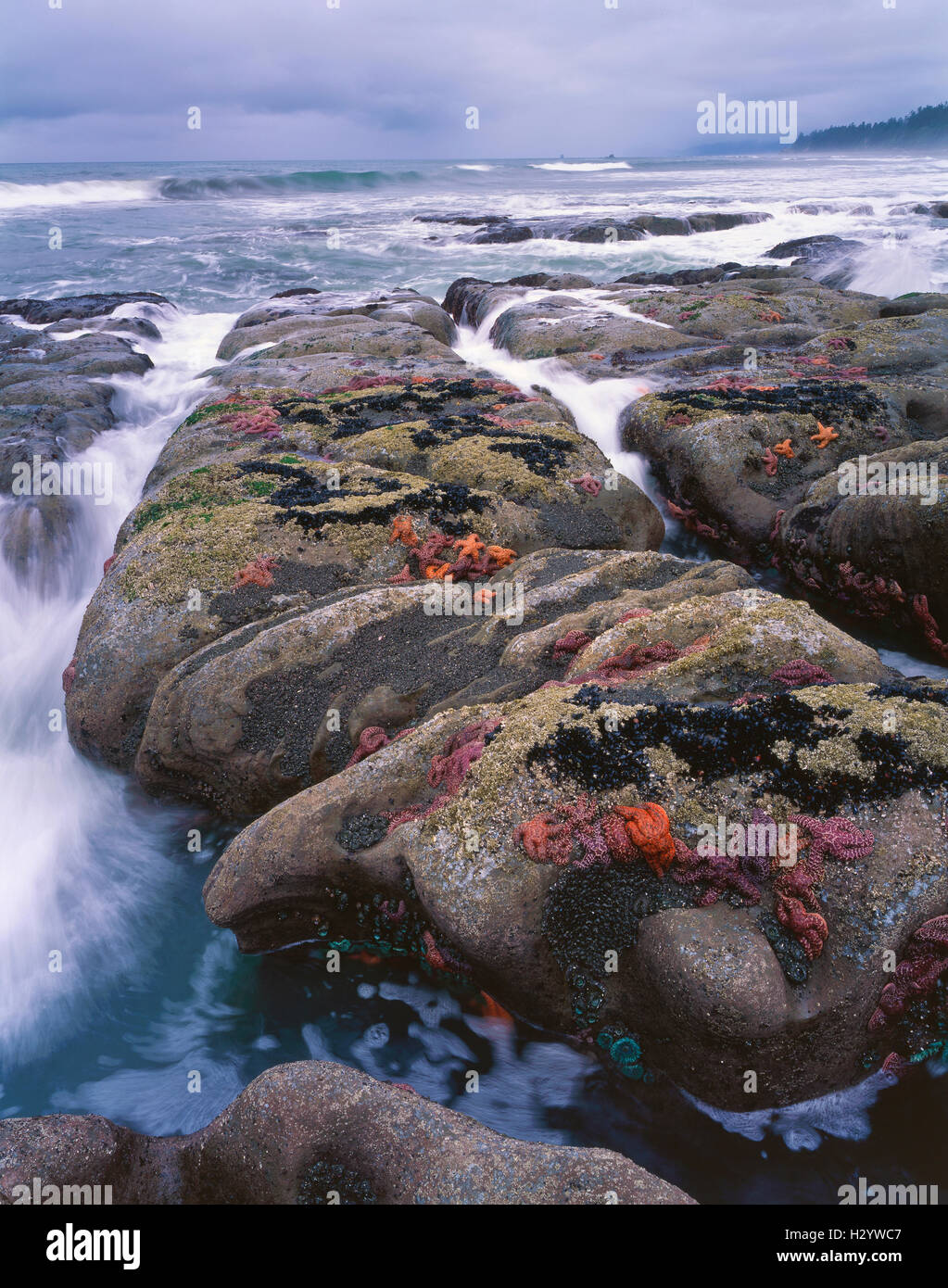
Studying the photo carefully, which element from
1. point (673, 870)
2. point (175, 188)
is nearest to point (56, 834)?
point (673, 870)

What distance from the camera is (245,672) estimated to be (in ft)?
22.1

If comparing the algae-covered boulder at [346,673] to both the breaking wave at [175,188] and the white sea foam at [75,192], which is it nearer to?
the white sea foam at [75,192]

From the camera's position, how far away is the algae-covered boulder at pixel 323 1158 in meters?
3.57

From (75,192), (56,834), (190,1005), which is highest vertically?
(75,192)

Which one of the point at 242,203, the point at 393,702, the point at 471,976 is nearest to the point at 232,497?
the point at 393,702

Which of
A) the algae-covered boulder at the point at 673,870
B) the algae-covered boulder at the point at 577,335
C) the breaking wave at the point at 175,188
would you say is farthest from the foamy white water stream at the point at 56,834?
the breaking wave at the point at 175,188

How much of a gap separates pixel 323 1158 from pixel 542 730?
2.67 meters

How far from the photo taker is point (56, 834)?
7695 millimetres

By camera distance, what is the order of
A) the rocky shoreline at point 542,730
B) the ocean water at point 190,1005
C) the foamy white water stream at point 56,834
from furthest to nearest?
1. the foamy white water stream at point 56,834
2. the ocean water at point 190,1005
3. the rocky shoreline at point 542,730

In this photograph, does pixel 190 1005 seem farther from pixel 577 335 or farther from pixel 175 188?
pixel 175 188

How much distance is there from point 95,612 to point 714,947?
23.4 feet

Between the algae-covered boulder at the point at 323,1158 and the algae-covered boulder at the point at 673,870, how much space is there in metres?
0.94

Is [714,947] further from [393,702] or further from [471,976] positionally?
[393,702]

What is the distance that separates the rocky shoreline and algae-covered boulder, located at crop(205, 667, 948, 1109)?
2 cm
